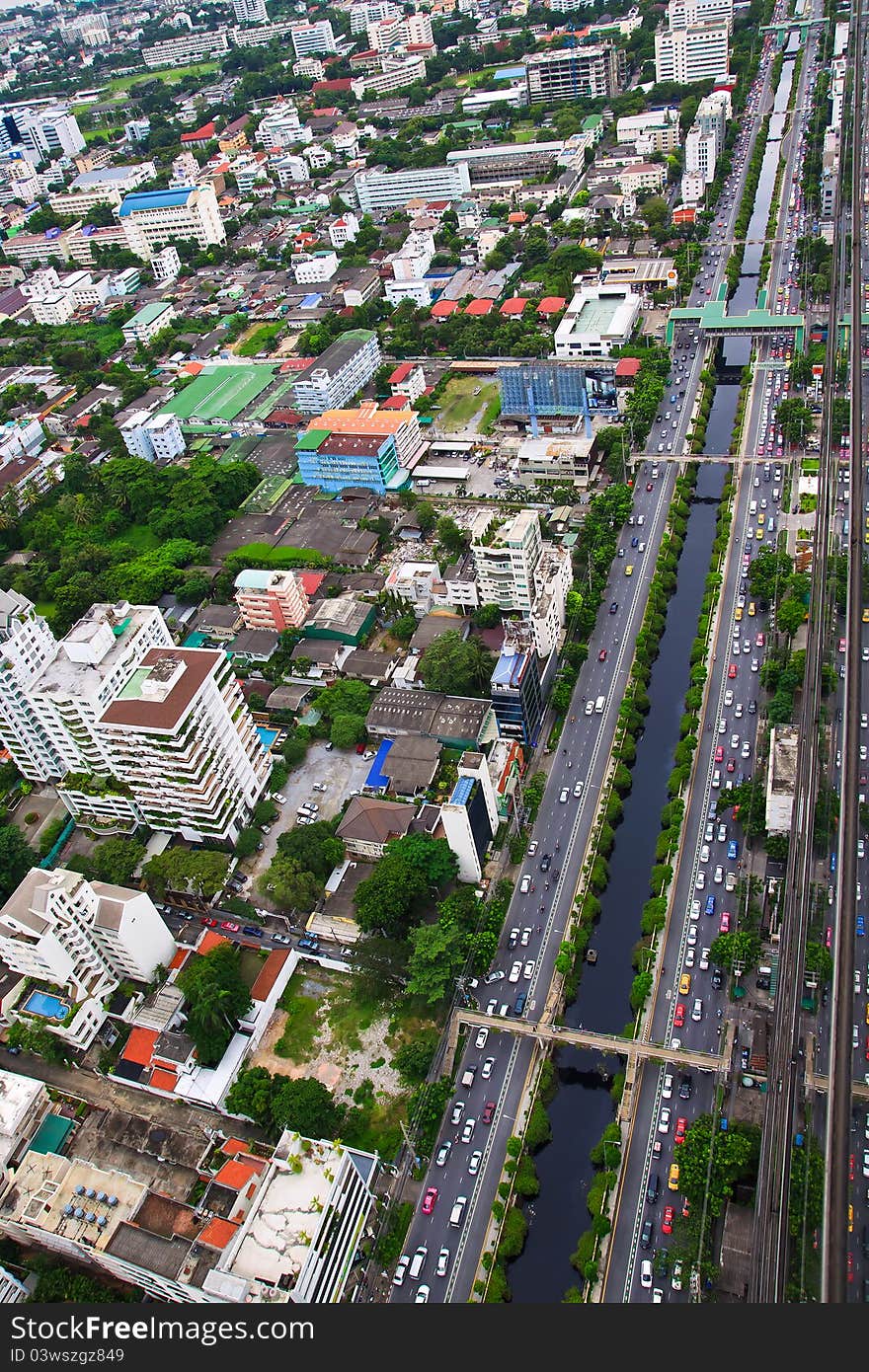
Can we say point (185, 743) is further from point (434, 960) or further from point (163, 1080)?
point (434, 960)

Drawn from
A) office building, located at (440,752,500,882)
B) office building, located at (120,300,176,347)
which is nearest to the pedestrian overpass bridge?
office building, located at (440,752,500,882)

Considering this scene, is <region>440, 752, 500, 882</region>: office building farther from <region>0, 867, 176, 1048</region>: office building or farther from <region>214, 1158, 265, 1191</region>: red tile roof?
<region>214, 1158, 265, 1191</region>: red tile roof

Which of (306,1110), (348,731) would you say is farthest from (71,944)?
(348,731)

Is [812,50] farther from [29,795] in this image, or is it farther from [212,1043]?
[212,1043]

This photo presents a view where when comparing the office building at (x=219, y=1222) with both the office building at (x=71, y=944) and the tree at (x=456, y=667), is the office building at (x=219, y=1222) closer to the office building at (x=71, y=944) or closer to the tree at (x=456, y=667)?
the office building at (x=71, y=944)

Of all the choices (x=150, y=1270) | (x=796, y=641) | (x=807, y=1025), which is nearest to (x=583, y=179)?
(x=796, y=641)

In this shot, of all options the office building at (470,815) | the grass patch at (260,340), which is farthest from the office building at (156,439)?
the office building at (470,815)
